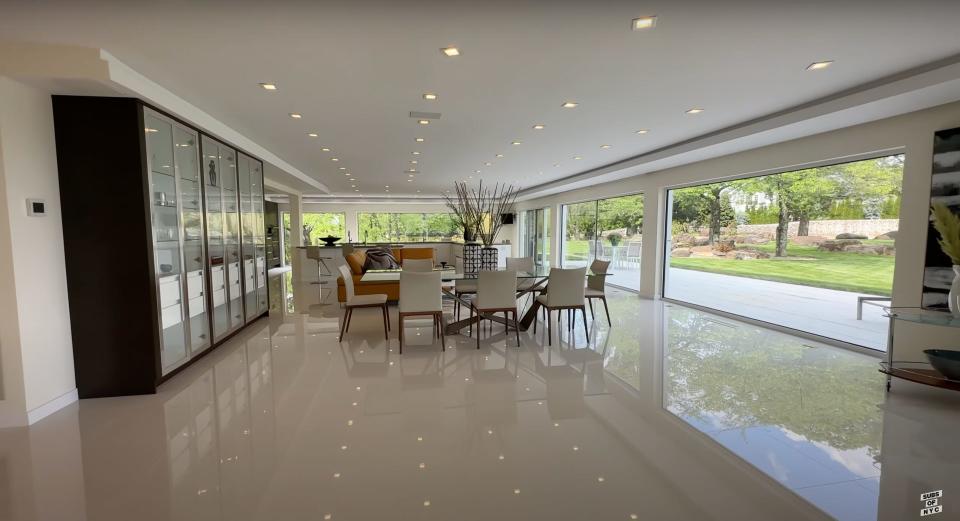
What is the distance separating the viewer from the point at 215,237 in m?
4.43

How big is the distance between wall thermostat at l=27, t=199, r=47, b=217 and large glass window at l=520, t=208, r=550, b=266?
34.6 ft

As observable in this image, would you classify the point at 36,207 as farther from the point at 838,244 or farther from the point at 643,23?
the point at 838,244

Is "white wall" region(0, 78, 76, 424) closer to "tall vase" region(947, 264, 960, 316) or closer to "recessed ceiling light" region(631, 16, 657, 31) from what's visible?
"recessed ceiling light" region(631, 16, 657, 31)

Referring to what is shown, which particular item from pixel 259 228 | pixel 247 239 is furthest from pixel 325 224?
pixel 247 239

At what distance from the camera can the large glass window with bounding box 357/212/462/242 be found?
16.5m

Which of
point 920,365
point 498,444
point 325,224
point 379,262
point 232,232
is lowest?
point 498,444

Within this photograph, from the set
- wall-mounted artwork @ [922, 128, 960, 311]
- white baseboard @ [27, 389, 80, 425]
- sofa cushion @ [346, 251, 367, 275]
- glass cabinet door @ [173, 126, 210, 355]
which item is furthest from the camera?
sofa cushion @ [346, 251, 367, 275]

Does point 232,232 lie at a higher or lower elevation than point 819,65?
lower

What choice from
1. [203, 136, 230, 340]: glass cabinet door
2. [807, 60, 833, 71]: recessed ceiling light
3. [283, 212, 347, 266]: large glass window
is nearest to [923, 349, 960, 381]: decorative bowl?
[807, 60, 833, 71]: recessed ceiling light

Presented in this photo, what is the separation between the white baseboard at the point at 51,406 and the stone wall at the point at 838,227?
7598mm

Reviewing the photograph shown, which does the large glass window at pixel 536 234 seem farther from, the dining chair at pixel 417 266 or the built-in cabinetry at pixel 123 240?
the built-in cabinetry at pixel 123 240

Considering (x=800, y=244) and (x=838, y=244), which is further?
(x=800, y=244)

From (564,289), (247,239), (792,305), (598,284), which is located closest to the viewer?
(564,289)

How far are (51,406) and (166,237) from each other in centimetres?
148
